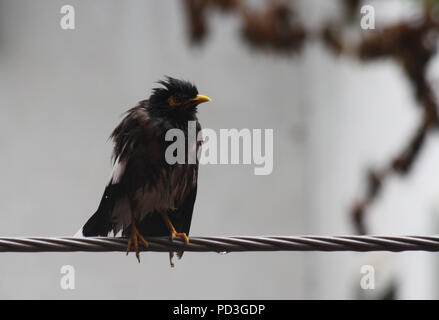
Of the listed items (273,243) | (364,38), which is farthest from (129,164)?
(364,38)

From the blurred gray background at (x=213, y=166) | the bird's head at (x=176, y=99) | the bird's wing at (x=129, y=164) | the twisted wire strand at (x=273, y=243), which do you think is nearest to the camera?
the twisted wire strand at (x=273, y=243)

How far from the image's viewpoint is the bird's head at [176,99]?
401cm

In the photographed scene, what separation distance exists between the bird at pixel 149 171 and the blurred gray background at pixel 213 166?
18.8ft

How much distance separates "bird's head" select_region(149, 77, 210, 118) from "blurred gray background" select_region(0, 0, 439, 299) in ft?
18.7

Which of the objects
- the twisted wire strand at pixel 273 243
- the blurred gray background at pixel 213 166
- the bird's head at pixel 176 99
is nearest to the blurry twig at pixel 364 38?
the blurred gray background at pixel 213 166

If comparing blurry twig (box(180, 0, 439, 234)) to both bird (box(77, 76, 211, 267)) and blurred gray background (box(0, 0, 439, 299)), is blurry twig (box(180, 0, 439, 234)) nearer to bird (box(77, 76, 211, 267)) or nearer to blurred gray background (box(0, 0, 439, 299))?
blurred gray background (box(0, 0, 439, 299))

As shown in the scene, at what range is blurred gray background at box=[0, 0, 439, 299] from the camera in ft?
33.2

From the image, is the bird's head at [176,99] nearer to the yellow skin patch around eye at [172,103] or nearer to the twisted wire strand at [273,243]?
the yellow skin patch around eye at [172,103]

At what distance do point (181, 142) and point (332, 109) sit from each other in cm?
814
